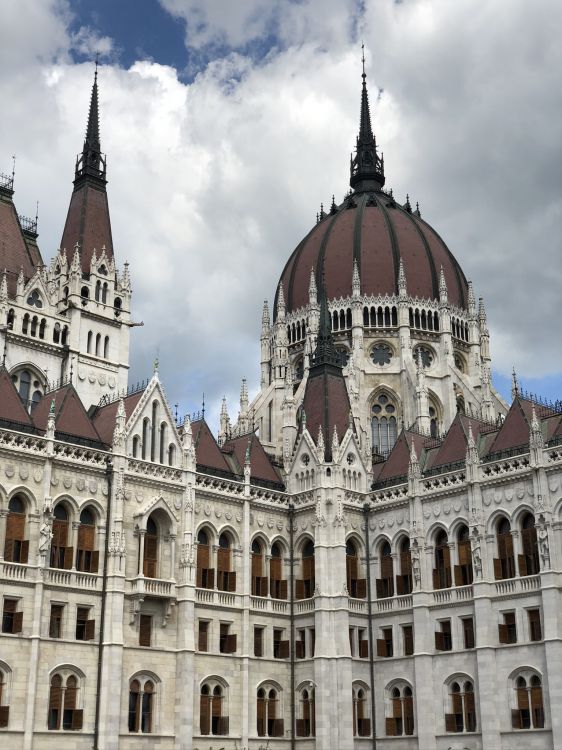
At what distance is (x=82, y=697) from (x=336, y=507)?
56.1 ft

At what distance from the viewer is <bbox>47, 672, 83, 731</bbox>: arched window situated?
44812mm

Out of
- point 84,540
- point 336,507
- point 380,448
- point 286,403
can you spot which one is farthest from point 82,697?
point 380,448

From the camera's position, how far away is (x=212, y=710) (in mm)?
50438

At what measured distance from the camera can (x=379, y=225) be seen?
80938mm

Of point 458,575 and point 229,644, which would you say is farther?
point 229,644

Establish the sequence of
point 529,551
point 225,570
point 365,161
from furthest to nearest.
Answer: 1. point 365,161
2. point 225,570
3. point 529,551

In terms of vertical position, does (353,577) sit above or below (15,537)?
below

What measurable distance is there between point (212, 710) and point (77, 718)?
764 cm

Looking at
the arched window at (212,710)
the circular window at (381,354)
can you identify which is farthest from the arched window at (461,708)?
the circular window at (381,354)

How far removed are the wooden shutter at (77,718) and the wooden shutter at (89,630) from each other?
126 inches

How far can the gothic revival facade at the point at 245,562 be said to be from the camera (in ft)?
152

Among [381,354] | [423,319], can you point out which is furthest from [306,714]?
[423,319]

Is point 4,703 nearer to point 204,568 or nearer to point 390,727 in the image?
point 204,568

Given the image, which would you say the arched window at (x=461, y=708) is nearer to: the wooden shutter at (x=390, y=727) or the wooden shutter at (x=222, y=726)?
the wooden shutter at (x=390, y=727)
